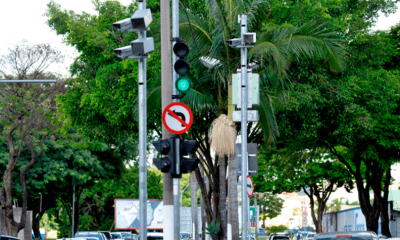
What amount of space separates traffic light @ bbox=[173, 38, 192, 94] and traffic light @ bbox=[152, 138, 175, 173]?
0.94 meters

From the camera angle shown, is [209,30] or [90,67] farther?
[90,67]

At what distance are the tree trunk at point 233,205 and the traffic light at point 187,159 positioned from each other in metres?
8.67

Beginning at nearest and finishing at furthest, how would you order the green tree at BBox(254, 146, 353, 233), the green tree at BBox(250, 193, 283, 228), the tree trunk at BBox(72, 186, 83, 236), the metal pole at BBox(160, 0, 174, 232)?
the metal pole at BBox(160, 0, 174, 232), the green tree at BBox(254, 146, 353, 233), the tree trunk at BBox(72, 186, 83, 236), the green tree at BBox(250, 193, 283, 228)

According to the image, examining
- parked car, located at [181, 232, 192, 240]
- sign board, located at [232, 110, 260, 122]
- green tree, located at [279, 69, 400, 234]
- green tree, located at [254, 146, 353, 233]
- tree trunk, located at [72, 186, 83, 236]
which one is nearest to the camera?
sign board, located at [232, 110, 260, 122]

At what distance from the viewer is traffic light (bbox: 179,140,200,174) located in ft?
29.9

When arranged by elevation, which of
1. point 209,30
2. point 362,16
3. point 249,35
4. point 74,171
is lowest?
point 74,171

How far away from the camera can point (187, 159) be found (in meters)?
9.14

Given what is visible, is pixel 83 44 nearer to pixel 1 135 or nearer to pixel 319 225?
pixel 1 135

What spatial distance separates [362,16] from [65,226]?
40803mm

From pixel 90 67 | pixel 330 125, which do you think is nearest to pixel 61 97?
pixel 90 67

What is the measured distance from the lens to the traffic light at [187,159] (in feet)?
29.9

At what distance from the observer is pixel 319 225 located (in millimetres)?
49406

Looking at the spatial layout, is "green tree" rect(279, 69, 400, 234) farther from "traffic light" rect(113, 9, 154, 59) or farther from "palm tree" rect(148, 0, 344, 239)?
"traffic light" rect(113, 9, 154, 59)

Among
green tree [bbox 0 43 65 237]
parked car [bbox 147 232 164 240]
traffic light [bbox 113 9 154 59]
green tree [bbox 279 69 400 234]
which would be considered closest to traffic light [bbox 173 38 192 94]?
traffic light [bbox 113 9 154 59]
